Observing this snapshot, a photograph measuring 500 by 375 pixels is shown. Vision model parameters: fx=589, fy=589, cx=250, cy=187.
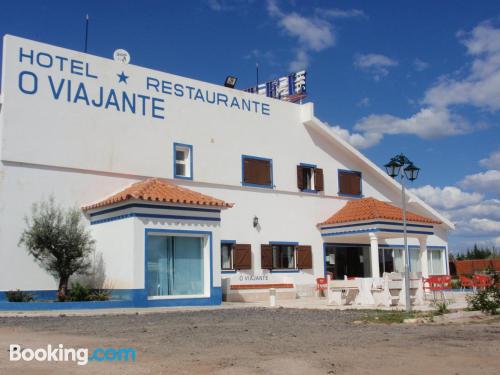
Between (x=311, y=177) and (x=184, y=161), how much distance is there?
20.6 ft

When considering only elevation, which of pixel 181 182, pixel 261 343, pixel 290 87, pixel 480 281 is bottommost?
pixel 261 343

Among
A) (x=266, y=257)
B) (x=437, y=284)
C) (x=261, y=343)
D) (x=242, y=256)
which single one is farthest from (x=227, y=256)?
(x=261, y=343)

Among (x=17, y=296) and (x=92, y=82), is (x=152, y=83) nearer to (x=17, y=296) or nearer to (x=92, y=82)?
(x=92, y=82)

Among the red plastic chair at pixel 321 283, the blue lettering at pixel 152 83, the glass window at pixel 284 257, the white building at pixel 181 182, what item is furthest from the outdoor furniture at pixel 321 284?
the blue lettering at pixel 152 83

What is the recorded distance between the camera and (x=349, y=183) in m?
26.3

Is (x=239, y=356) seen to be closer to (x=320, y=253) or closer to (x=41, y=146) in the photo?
(x=41, y=146)

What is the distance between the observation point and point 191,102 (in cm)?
2153

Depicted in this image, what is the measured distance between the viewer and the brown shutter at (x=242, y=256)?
21172 mm

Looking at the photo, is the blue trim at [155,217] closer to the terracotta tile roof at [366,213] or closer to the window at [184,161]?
the window at [184,161]

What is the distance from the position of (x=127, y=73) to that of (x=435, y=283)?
477 inches

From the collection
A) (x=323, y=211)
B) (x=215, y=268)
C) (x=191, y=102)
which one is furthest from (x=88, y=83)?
(x=323, y=211)

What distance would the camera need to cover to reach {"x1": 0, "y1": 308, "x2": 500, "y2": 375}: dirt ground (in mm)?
6582

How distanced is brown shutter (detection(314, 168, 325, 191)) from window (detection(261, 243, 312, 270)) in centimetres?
270

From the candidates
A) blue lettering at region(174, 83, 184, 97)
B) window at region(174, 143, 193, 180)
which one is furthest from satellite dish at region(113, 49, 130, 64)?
window at region(174, 143, 193, 180)
